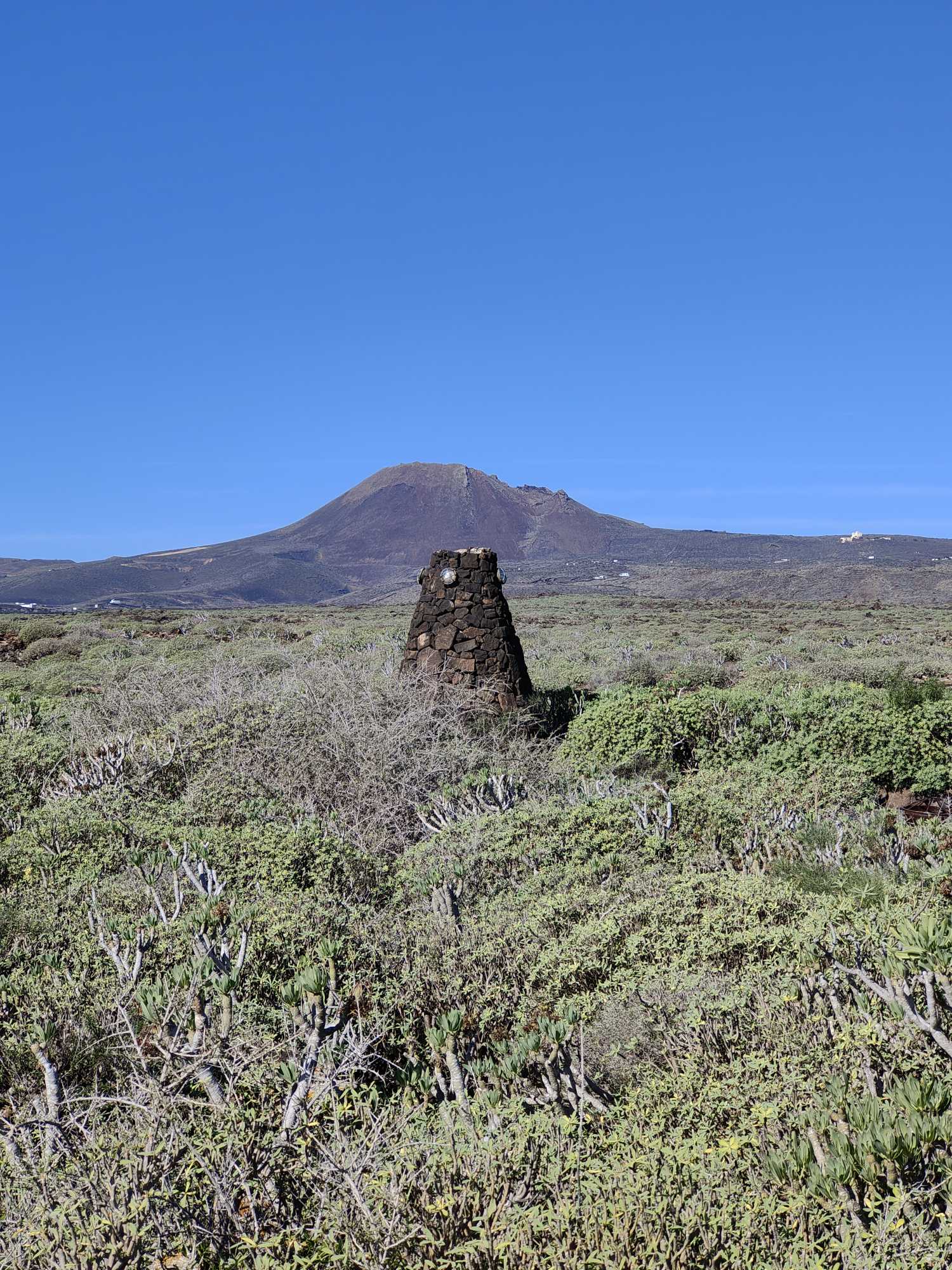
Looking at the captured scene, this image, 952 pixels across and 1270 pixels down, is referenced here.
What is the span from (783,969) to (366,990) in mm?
1626

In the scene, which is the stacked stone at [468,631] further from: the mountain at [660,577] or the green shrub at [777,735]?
the mountain at [660,577]

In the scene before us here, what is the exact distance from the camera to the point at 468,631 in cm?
930

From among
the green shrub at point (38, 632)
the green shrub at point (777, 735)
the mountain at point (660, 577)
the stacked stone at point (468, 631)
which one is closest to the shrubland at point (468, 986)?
the green shrub at point (777, 735)

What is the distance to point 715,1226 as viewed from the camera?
6.46 feet

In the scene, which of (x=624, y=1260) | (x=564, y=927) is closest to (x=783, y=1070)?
(x=624, y=1260)

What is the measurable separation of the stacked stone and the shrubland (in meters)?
0.53

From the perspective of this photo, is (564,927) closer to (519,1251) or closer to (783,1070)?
(783,1070)

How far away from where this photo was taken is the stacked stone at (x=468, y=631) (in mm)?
9148

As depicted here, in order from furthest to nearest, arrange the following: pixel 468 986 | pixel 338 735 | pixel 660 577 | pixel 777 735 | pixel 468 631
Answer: pixel 660 577 → pixel 468 631 → pixel 777 735 → pixel 338 735 → pixel 468 986

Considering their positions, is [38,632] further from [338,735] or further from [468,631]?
[338,735]

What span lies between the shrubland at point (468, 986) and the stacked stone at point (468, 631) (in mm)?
532

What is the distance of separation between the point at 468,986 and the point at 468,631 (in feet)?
19.6

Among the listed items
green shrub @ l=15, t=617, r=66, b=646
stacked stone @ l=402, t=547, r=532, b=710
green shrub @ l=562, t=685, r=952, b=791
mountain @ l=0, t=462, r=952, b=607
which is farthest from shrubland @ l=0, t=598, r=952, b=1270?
mountain @ l=0, t=462, r=952, b=607

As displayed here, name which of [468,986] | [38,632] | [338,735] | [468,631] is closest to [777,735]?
[468,631]
